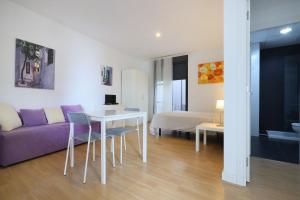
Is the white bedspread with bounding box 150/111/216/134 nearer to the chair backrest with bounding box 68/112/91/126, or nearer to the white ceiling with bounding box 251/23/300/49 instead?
the white ceiling with bounding box 251/23/300/49

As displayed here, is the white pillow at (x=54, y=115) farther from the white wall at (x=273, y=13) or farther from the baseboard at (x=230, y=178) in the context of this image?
the white wall at (x=273, y=13)

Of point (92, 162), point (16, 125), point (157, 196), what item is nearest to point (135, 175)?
point (157, 196)

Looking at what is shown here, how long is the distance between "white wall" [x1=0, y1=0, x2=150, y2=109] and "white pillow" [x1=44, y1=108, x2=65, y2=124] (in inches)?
10.5

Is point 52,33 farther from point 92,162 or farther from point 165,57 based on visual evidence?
point 165,57

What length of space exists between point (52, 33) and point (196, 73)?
4.30 metres

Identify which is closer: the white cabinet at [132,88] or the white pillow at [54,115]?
the white pillow at [54,115]

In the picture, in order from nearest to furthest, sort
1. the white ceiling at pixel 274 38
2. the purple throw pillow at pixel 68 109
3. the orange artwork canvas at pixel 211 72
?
the white ceiling at pixel 274 38 → the purple throw pillow at pixel 68 109 → the orange artwork canvas at pixel 211 72

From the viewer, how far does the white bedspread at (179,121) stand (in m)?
Result: 3.49

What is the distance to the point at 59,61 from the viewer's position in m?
3.51

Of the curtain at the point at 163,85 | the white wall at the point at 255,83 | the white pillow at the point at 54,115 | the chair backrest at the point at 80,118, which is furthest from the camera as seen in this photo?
the curtain at the point at 163,85

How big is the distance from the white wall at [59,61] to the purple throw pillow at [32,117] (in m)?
0.28

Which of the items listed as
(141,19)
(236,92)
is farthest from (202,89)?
(236,92)

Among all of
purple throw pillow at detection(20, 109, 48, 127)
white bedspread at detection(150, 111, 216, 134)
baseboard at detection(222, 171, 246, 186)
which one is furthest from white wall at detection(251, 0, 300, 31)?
purple throw pillow at detection(20, 109, 48, 127)

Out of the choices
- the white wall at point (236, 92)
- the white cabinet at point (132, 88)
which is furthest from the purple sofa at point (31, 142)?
the white wall at point (236, 92)
